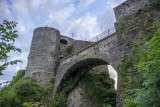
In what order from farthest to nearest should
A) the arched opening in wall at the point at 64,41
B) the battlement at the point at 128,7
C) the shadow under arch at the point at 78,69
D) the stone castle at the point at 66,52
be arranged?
1. the arched opening in wall at the point at 64,41
2. the shadow under arch at the point at 78,69
3. the stone castle at the point at 66,52
4. the battlement at the point at 128,7

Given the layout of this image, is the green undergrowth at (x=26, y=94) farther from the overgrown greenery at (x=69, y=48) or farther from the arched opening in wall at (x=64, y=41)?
the arched opening in wall at (x=64, y=41)

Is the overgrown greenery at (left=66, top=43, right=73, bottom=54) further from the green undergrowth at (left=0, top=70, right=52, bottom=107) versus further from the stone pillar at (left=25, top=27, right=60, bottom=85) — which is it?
the green undergrowth at (left=0, top=70, right=52, bottom=107)

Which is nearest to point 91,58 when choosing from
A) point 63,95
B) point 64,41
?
point 63,95

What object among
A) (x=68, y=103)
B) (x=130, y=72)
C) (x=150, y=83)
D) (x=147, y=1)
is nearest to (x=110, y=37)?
(x=147, y=1)

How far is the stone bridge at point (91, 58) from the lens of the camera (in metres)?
11.9

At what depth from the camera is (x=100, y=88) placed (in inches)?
599

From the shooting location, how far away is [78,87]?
1602cm

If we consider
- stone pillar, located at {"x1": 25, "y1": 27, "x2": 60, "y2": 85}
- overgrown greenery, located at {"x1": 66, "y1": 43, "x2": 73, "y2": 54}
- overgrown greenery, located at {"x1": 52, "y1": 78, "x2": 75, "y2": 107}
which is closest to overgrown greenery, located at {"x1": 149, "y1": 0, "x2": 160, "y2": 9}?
overgrown greenery, located at {"x1": 52, "y1": 78, "x2": 75, "y2": 107}

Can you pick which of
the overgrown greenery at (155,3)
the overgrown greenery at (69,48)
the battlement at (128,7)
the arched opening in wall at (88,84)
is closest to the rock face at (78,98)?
the arched opening in wall at (88,84)

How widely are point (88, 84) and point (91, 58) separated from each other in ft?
10.5

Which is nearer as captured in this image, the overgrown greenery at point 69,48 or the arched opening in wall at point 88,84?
the arched opening in wall at point 88,84

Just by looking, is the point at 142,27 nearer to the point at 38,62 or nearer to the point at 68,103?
the point at 68,103

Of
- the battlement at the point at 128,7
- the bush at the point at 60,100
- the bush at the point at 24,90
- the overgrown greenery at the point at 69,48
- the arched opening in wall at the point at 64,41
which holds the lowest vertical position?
the bush at the point at 60,100

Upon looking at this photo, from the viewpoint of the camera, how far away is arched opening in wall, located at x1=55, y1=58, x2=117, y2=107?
48.5ft
